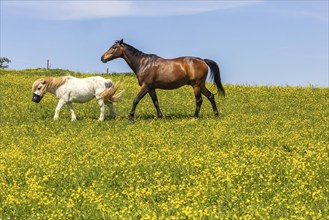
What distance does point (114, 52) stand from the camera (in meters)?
20.4

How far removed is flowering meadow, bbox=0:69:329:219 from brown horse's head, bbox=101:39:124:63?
103 inches

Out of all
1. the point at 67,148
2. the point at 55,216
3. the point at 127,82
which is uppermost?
the point at 55,216

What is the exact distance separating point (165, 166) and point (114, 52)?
10.2 meters

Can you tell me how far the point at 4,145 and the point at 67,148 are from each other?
2.92m

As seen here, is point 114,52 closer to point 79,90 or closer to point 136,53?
point 136,53

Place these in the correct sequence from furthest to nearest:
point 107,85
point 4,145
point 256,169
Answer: point 107,85
point 4,145
point 256,169

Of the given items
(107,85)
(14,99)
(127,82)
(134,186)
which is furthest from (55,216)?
(127,82)

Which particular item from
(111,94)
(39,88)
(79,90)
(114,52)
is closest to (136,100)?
(111,94)

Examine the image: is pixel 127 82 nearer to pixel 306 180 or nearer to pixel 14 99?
pixel 14 99

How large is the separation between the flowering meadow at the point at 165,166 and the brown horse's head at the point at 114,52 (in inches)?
103

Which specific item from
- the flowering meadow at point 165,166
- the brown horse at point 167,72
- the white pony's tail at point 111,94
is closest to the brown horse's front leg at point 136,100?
the brown horse at point 167,72

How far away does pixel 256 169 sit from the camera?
10.5 metres

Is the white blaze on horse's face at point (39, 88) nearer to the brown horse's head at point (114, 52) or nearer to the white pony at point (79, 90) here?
the white pony at point (79, 90)

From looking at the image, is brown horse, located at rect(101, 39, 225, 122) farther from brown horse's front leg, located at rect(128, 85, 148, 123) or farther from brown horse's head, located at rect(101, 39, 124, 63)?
brown horse's head, located at rect(101, 39, 124, 63)
